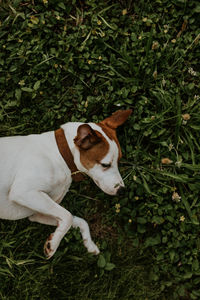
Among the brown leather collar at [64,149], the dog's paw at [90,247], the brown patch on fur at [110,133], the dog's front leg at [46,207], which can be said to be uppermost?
the brown patch on fur at [110,133]

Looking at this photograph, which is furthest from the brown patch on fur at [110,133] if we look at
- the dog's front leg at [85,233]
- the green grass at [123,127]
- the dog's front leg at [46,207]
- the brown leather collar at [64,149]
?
the dog's front leg at [85,233]

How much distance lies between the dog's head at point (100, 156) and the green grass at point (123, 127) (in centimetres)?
74

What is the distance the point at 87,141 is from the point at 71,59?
1466 millimetres

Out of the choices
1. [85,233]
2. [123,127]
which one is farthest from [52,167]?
[123,127]

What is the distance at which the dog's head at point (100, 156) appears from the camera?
132 inches

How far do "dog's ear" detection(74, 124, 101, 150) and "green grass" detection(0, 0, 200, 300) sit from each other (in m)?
1.00

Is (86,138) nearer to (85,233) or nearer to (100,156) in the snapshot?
(100,156)

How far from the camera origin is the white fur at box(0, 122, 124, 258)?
11.1ft

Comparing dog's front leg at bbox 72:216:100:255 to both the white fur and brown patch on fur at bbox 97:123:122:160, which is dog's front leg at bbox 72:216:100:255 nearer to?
the white fur

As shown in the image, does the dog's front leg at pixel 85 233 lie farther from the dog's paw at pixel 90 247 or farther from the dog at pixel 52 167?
the dog at pixel 52 167

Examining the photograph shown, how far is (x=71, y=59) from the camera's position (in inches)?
169

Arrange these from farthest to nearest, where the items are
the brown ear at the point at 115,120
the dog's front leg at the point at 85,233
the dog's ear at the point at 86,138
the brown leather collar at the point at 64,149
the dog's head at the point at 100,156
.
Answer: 1. the dog's front leg at the point at 85,233
2. the brown ear at the point at 115,120
3. the brown leather collar at the point at 64,149
4. the dog's head at the point at 100,156
5. the dog's ear at the point at 86,138

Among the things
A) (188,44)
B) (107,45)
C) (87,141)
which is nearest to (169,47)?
(188,44)

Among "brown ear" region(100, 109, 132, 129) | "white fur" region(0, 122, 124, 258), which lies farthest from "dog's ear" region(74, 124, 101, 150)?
"brown ear" region(100, 109, 132, 129)
